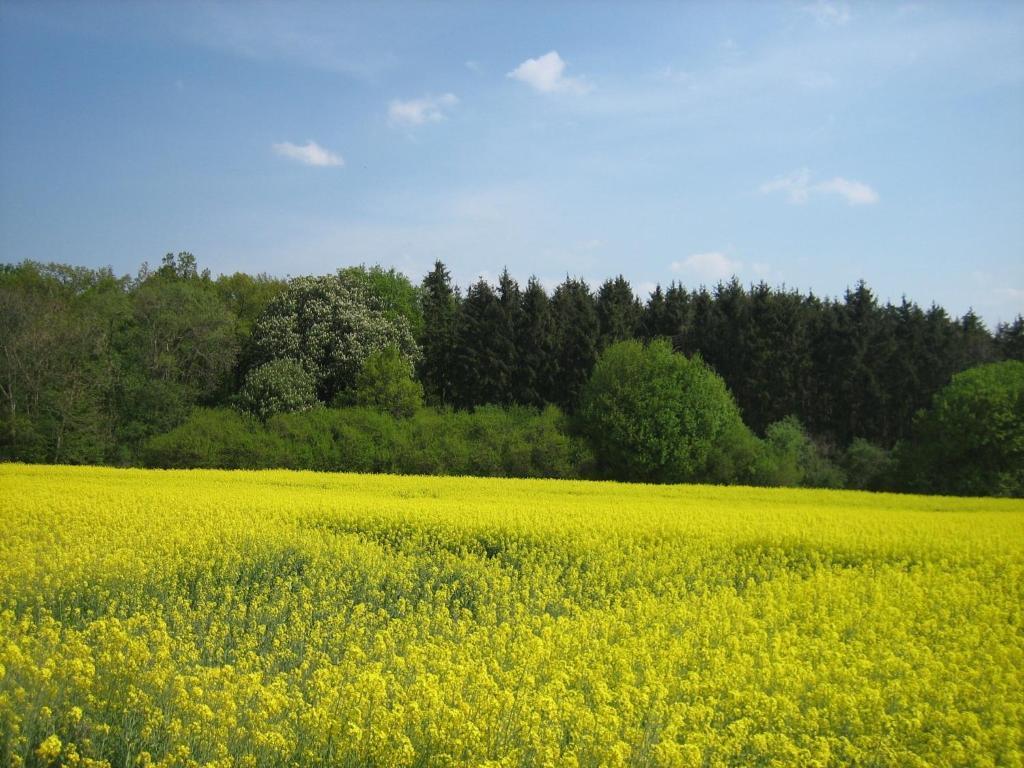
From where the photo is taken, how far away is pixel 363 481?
2173cm

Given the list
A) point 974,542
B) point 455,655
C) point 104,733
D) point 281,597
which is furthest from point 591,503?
point 104,733

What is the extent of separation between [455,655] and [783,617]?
3547mm

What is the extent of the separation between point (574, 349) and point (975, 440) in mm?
17922

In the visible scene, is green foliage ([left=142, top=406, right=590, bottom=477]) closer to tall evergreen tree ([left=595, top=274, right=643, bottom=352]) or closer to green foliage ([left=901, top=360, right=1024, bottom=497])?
tall evergreen tree ([left=595, top=274, right=643, bottom=352])

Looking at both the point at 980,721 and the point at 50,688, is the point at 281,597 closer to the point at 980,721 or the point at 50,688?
the point at 50,688

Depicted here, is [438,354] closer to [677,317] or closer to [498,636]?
[677,317]

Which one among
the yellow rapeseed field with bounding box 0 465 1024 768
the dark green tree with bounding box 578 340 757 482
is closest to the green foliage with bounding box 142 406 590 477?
the dark green tree with bounding box 578 340 757 482

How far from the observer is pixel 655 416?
3167 cm

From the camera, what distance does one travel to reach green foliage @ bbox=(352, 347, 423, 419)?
116 ft

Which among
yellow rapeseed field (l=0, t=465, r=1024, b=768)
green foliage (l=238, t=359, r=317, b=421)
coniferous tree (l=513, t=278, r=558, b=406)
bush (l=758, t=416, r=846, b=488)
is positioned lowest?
yellow rapeseed field (l=0, t=465, r=1024, b=768)

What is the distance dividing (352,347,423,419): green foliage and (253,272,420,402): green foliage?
5.75ft

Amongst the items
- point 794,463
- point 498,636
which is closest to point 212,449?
point 794,463

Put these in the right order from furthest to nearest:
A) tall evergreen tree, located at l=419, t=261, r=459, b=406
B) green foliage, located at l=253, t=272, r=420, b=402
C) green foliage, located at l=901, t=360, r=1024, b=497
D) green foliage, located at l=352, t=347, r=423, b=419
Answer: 1. tall evergreen tree, located at l=419, t=261, r=459, b=406
2. green foliage, located at l=253, t=272, r=420, b=402
3. green foliage, located at l=352, t=347, r=423, b=419
4. green foliage, located at l=901, t=360, r=1024, b=497

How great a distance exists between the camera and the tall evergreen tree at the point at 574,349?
130 feet
